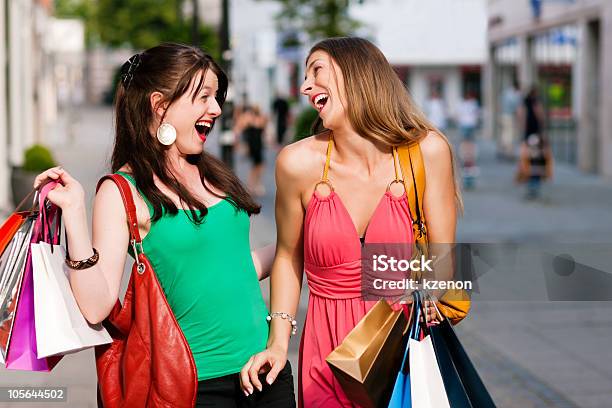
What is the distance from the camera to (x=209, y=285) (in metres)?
3.00

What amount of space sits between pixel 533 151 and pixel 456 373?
14397 mm

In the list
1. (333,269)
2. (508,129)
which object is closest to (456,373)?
(333,269)

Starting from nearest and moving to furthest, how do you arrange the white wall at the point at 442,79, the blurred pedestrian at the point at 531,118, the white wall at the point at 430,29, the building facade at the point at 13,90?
the building facade at the point at 13,90 → the blurred pedestrian at the point at 531,118 → the white wall at the point at 430,29 → the white wall at the point at 442,79

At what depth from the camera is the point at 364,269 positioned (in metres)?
2.98

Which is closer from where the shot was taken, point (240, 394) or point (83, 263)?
point (83, 263)

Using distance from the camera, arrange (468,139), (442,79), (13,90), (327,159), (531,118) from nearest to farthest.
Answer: (327,159), (13,90), (531,118), (468,139), (442,79)

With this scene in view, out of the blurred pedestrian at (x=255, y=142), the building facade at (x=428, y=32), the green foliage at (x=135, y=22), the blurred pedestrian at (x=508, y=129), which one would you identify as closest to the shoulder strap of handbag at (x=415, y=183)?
the blurred pedestrian at (x=255, y=142)

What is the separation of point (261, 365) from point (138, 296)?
1.31 feet

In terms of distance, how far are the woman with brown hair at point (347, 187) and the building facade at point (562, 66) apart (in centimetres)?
1920

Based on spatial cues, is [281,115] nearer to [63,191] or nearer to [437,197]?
[437,197]

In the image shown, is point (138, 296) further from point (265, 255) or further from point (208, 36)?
point (208, 36)

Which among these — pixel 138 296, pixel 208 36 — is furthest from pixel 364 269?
pixel 208 36

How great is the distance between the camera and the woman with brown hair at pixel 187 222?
9.66ft

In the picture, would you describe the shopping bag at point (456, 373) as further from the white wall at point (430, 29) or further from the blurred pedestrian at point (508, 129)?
the white wall at point (430, 29)
